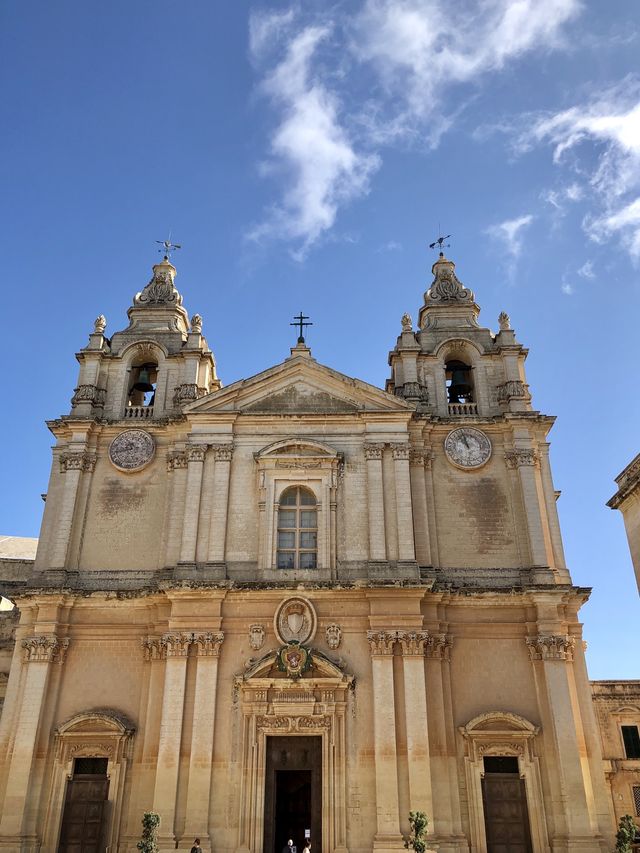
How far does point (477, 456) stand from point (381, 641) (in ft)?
22.9

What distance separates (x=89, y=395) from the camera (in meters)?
25.2

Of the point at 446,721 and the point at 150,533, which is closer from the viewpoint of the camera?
the point at 446,721

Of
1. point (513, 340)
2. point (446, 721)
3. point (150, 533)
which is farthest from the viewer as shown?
point (513, 340)

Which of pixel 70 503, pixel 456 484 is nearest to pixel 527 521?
pixel 456 484

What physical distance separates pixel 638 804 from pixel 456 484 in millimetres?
16191

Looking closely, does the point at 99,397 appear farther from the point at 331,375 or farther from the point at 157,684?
the point at 157,684

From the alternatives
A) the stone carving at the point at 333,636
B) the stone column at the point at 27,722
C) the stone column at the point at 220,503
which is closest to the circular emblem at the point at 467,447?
the stone carving at the point at 333,636

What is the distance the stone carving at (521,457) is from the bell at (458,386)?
141 inches

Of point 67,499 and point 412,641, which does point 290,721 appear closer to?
point 412,641

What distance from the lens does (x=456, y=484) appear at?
2362 centimetres

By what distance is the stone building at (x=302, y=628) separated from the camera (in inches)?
754

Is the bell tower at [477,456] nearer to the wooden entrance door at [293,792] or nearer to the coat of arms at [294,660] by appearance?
the coat of arms at [294,660]

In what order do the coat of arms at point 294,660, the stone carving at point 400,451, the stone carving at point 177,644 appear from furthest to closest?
the stone carving at point 400,451 < the stone carving at point 177,644 < the coat of arms at point 294,660

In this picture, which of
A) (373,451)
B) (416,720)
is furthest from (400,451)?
(416,720)
